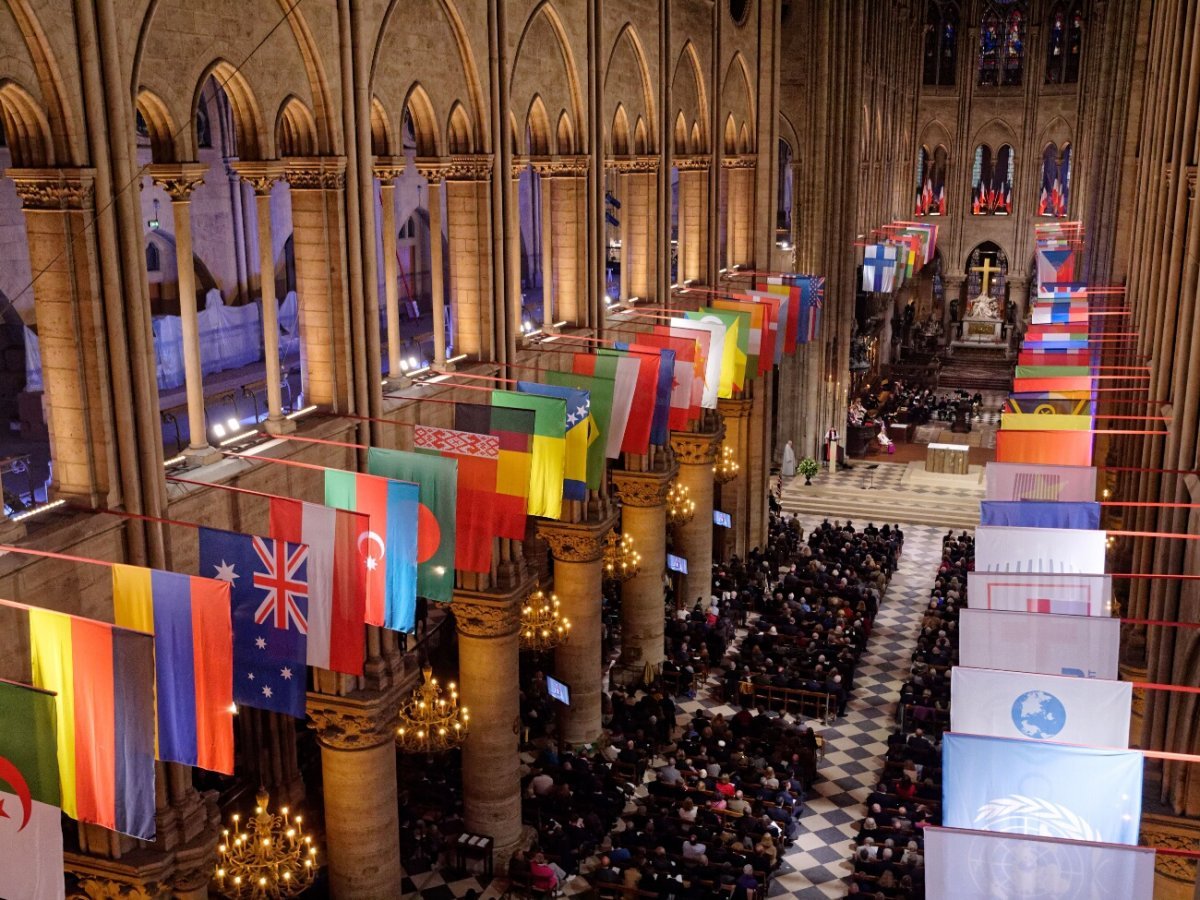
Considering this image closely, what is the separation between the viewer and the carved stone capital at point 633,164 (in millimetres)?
28812

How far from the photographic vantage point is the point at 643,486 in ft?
99.2

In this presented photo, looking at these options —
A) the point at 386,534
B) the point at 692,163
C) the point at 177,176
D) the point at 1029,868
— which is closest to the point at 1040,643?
the point at 1029,868

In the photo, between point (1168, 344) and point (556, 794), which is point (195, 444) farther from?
point (1168, 344)

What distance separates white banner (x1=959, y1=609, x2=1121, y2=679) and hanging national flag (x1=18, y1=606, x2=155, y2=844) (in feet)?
27.8

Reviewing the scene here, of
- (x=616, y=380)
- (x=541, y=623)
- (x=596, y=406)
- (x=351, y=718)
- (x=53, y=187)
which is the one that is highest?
→ (x=53, y=187)

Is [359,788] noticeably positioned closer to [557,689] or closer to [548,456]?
[548,456]

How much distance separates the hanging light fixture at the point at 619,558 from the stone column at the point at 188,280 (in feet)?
47.4

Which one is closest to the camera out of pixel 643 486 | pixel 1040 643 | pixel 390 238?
pixel 1040 643

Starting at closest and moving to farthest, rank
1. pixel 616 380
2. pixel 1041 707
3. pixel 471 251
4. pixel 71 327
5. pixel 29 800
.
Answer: pixel 29 800, pixel 1041 707, pixel 71 327, pixel 616 380, pixel 471 251

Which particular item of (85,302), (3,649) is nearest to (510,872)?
(3,649)

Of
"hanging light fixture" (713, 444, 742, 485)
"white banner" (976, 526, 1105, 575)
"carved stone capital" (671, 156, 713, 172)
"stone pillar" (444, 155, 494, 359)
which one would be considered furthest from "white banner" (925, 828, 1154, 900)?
"hanging light fixture" (713, 444, 742, 485)

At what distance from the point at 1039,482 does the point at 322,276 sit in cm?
1093

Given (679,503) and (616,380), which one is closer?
(616,380)

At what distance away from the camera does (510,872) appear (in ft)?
72.8
